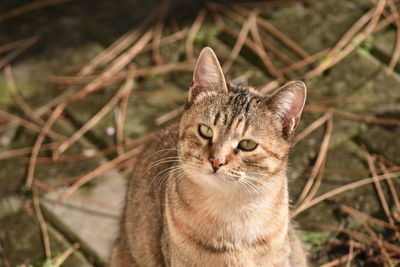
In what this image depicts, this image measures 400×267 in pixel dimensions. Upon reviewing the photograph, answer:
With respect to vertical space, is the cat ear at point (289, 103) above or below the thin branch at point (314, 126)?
below

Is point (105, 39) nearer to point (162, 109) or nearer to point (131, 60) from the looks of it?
point (131, 60)

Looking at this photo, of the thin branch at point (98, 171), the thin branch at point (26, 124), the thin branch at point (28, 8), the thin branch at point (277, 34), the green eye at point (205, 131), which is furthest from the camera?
the thin branch at point (28, 8)

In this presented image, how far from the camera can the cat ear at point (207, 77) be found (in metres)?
2.56

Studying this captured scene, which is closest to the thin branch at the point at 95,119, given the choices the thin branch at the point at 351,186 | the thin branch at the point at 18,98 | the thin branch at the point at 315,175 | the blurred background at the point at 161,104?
the blurred background at the point at 161,104

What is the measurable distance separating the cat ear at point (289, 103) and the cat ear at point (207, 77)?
0.75 feet

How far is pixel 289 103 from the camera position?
2.52 meters

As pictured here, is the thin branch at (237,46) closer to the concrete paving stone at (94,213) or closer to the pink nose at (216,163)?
the concrete paving stone at (94,213)

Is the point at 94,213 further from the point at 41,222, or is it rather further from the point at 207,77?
the point at 207,77

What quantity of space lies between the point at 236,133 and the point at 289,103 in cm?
24

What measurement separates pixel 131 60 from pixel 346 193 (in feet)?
5.78

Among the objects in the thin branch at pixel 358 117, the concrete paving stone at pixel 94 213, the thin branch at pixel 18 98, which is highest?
the thin branch at pixel 358 117

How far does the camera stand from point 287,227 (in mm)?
2689

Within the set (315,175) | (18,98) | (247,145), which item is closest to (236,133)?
(247,145)

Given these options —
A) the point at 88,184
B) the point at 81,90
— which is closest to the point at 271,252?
the point at 88,184
